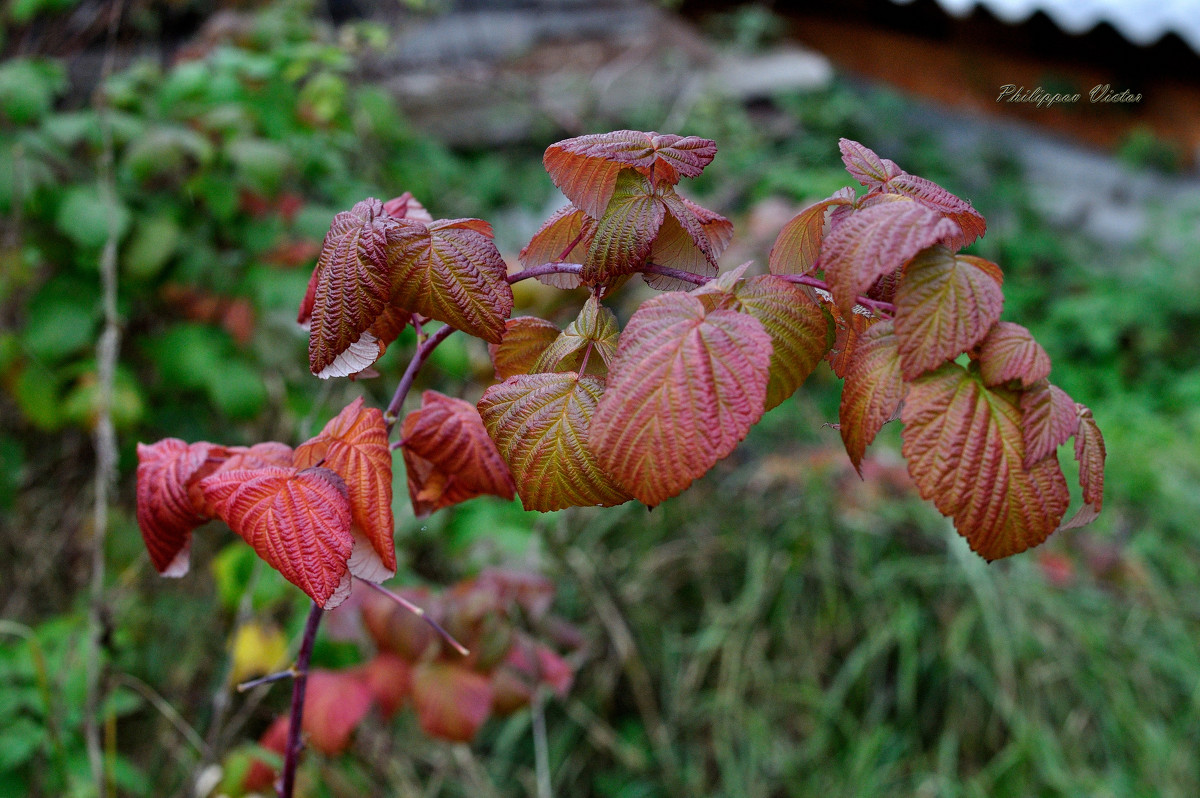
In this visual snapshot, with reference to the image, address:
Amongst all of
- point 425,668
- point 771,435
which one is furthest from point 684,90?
point 425,668

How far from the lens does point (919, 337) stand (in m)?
0.49

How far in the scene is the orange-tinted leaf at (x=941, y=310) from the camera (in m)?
0.49

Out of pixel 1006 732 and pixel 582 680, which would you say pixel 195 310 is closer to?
pixel 582 680

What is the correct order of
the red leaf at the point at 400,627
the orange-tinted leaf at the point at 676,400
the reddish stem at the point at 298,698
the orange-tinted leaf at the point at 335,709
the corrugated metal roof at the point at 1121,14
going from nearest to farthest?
the orange-tinted leaf at the point at 676,400, the reddish stem at the point at 298,698, the orange-tinted leaf at the point at 335,709, the red leaf at the point at 400,627, the corrugated metal roof at the point at 1121,14

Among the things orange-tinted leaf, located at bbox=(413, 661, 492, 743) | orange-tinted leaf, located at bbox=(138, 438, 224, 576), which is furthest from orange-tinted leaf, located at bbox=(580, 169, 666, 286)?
orange-tinted leaf, located at bbox=(413, 661, 492, 743)

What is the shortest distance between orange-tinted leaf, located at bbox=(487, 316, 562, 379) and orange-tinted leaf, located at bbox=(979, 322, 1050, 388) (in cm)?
30

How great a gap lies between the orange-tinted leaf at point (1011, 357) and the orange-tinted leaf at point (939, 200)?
9cm

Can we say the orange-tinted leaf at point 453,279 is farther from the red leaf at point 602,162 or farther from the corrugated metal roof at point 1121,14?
the corrugated metal roof at point 1121,14

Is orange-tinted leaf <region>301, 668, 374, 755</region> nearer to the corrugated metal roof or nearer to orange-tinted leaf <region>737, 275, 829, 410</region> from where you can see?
orange-tinted leaf <region>737, 275, 829, 410</region>

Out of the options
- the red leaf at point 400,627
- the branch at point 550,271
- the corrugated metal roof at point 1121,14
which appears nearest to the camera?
the branch at point 550,271

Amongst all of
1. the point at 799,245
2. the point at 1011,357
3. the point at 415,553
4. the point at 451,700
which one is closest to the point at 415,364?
the point at 799,245

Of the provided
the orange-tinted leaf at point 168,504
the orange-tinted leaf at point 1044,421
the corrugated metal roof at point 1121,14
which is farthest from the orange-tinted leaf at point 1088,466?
the corrugated metal roof at point 1121,14

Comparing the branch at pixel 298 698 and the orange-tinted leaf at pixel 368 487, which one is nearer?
the orange-tinted leaf at pixel 368 487

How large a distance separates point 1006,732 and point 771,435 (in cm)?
125
